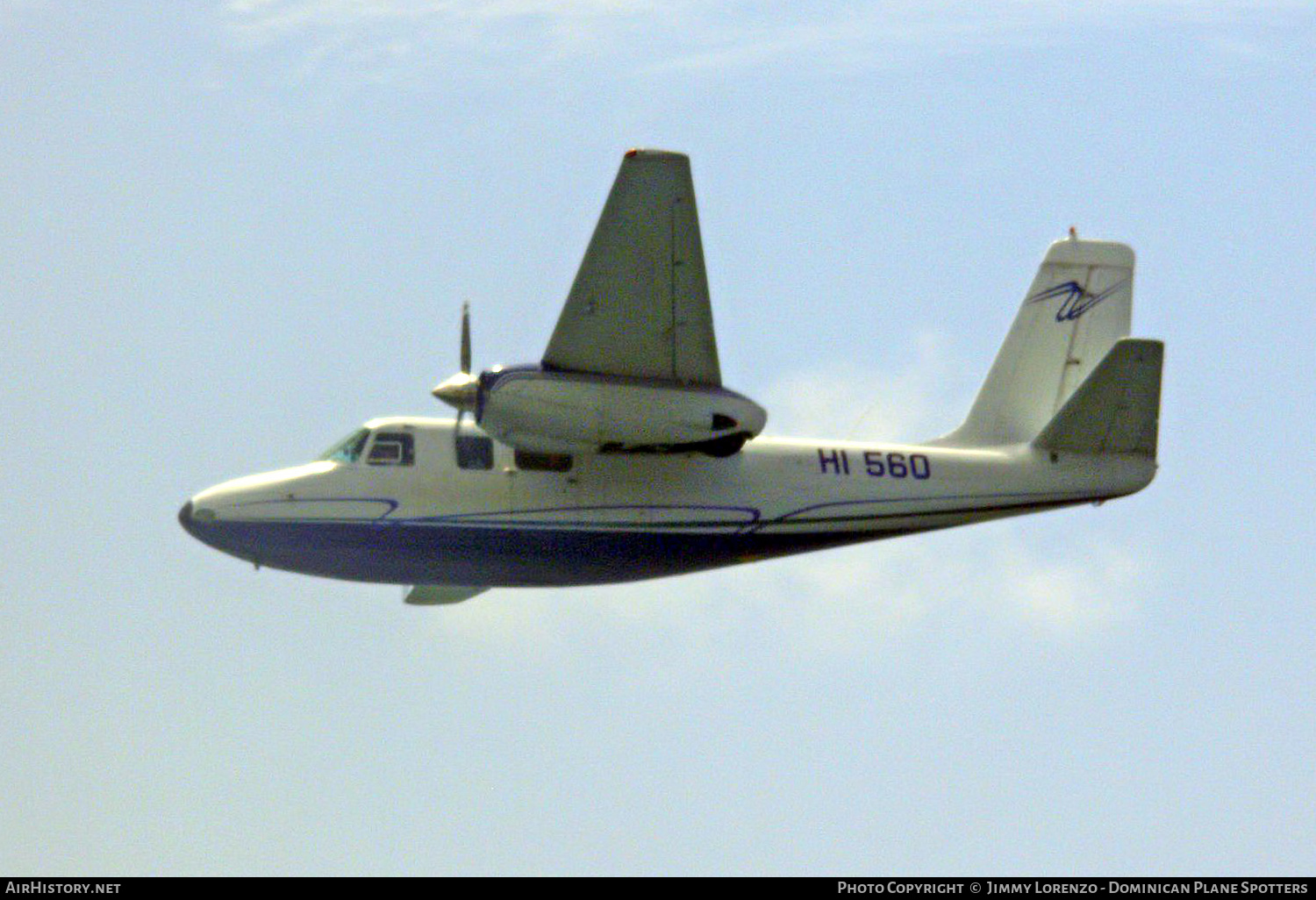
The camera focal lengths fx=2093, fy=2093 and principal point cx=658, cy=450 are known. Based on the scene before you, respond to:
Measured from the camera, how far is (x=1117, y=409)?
32062 mm

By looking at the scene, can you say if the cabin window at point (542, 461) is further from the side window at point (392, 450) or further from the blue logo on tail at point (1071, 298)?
the blue logo on tail at point (1071, 298)

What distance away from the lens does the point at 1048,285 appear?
119 feet

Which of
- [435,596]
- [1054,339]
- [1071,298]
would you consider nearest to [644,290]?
[1054,339]

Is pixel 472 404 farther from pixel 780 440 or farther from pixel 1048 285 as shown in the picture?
pixel 1048 285

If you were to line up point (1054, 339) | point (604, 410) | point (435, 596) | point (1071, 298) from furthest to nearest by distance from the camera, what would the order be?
point (435, 596) < point (1071, 298) < point (1054, 339) < point (604, 410)

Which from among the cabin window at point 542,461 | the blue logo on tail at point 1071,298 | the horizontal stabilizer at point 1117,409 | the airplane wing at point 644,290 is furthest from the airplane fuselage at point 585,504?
the blue logo on tail at point 1071,298

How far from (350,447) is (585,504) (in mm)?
3703

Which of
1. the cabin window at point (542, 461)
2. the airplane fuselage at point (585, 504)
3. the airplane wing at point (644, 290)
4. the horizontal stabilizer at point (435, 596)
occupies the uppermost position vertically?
the airplane wing at point (644, 290)

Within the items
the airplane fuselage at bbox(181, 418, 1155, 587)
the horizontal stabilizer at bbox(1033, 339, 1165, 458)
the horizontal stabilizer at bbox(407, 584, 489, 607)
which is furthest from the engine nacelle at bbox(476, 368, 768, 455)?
the horizontal stabilizer at bbox(407, 584, 489, 607)

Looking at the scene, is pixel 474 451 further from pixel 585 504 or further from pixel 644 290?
pixel 644 290

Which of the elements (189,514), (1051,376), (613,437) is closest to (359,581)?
(189,514)

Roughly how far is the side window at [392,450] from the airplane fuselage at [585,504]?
26 millimetres

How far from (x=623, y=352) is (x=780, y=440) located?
4.17 metres

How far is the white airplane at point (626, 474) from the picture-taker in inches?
1161
